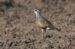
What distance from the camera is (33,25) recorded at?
11789 millimetres

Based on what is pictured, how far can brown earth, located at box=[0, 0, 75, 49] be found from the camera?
372 inches

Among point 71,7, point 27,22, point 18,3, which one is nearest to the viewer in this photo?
point 27,22

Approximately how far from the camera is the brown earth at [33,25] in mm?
9445

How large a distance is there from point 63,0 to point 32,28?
4.88 meters

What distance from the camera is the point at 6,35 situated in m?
10.5

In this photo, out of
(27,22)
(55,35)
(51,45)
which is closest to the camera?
(51,45)

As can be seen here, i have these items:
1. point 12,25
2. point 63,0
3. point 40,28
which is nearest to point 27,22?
point 12,25

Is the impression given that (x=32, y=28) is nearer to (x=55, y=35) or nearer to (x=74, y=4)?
(x=55, y=35)

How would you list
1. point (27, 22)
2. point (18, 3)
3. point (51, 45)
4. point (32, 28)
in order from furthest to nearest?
1. point (18, 3)
2. point (27, 22)
3. point (32, 28)
4. point (51, 45)

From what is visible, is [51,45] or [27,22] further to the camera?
[27,22]

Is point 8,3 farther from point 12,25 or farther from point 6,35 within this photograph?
point 6,35

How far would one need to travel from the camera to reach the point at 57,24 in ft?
38.5

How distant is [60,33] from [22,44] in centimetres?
149

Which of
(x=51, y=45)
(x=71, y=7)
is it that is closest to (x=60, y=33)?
(x=51, y=45)
